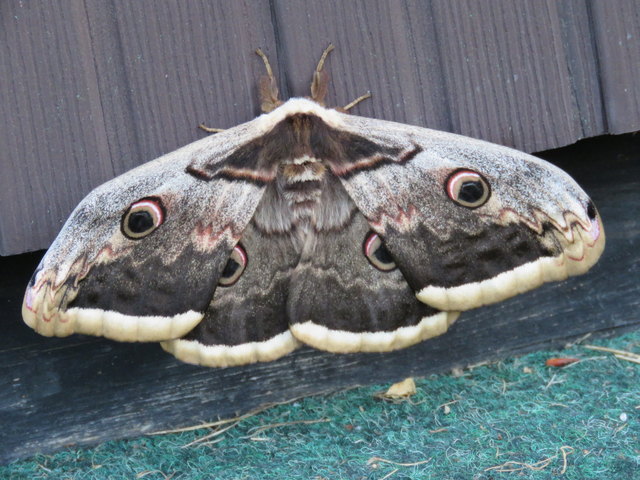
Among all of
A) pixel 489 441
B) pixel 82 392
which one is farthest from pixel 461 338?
pixel 82 392

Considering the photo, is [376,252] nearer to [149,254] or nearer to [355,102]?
[355,102]

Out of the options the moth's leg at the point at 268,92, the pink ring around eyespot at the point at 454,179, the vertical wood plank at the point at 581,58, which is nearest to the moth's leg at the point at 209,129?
the moth's leg at the point at 268,92

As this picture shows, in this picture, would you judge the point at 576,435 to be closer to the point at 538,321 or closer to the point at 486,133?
the point at 538,321

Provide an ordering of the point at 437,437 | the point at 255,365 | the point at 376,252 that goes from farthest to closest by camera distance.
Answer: the point at 255,365, the point at 437,437, the point at 376,252

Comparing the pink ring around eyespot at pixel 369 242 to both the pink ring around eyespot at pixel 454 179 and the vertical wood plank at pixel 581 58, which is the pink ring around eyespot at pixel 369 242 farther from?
the vertical wood plank at pixel 581 58

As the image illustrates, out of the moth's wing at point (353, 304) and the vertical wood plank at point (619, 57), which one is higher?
the vertical wood plank at point (619, 57)

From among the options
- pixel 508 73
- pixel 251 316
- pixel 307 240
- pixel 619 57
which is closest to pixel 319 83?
pixel 307 240
